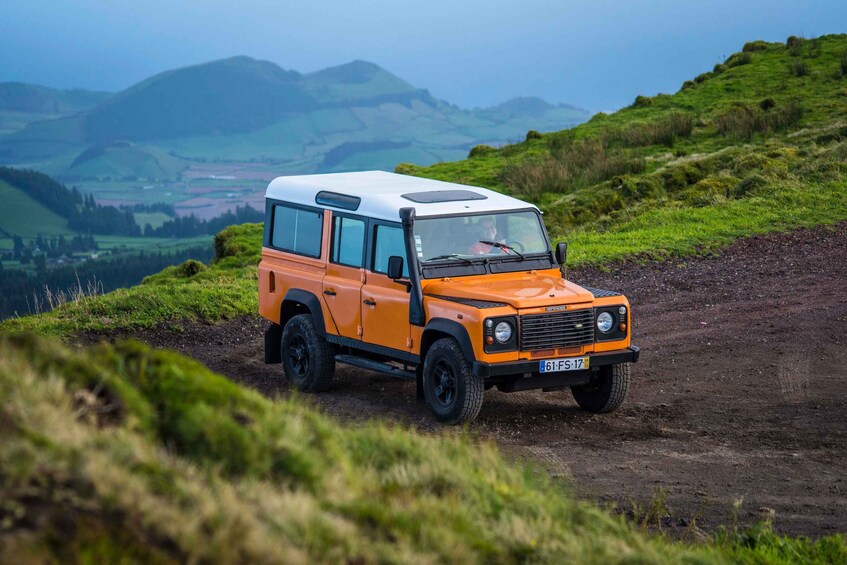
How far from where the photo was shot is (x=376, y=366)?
38.3 ft

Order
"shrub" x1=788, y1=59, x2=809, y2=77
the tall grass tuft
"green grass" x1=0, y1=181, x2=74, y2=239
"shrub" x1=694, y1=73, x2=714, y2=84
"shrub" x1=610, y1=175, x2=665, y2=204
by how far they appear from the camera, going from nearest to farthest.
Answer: "shrub" x1=610, y1=175, x2=665, y2=204
the tall grass tuft
"shrub" x1=788, y1=59, x2=809, y2=77
"shrub" x1=694, y1=73, x2=714, y2=84
"green grass" x1=0, y1=181, x2=74, y2=239

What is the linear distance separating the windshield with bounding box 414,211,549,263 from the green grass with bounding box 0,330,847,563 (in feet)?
14.7

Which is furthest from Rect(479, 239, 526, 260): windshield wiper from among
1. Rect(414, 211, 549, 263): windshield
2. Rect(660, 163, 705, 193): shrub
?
Rect(660, 163, 705, 193): shrub

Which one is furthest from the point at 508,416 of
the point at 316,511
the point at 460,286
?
the point at 316,511

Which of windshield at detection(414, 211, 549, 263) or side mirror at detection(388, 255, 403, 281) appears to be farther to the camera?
windshield at detection(414, 211, 549, 263)

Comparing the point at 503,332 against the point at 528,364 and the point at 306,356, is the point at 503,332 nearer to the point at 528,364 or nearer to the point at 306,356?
the point at 528,364

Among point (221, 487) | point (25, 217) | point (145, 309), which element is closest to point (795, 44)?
point (145, 309)

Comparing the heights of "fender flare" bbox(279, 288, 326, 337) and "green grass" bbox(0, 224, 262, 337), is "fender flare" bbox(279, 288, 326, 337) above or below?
above

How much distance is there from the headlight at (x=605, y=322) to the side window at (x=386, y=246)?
194 cm

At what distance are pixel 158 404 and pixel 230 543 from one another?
4.08 ft

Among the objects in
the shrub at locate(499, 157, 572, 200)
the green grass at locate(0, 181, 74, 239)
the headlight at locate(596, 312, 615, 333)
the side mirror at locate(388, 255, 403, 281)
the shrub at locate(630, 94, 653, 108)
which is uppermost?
the shrub at locate(630, 94, 653, 108)

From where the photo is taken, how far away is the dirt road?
29.0ft

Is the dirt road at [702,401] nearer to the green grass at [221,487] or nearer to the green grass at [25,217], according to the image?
the green grass at [221,487]

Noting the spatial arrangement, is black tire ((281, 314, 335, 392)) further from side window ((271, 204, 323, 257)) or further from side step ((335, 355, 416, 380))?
side window ((271, 204, 323, 257))
